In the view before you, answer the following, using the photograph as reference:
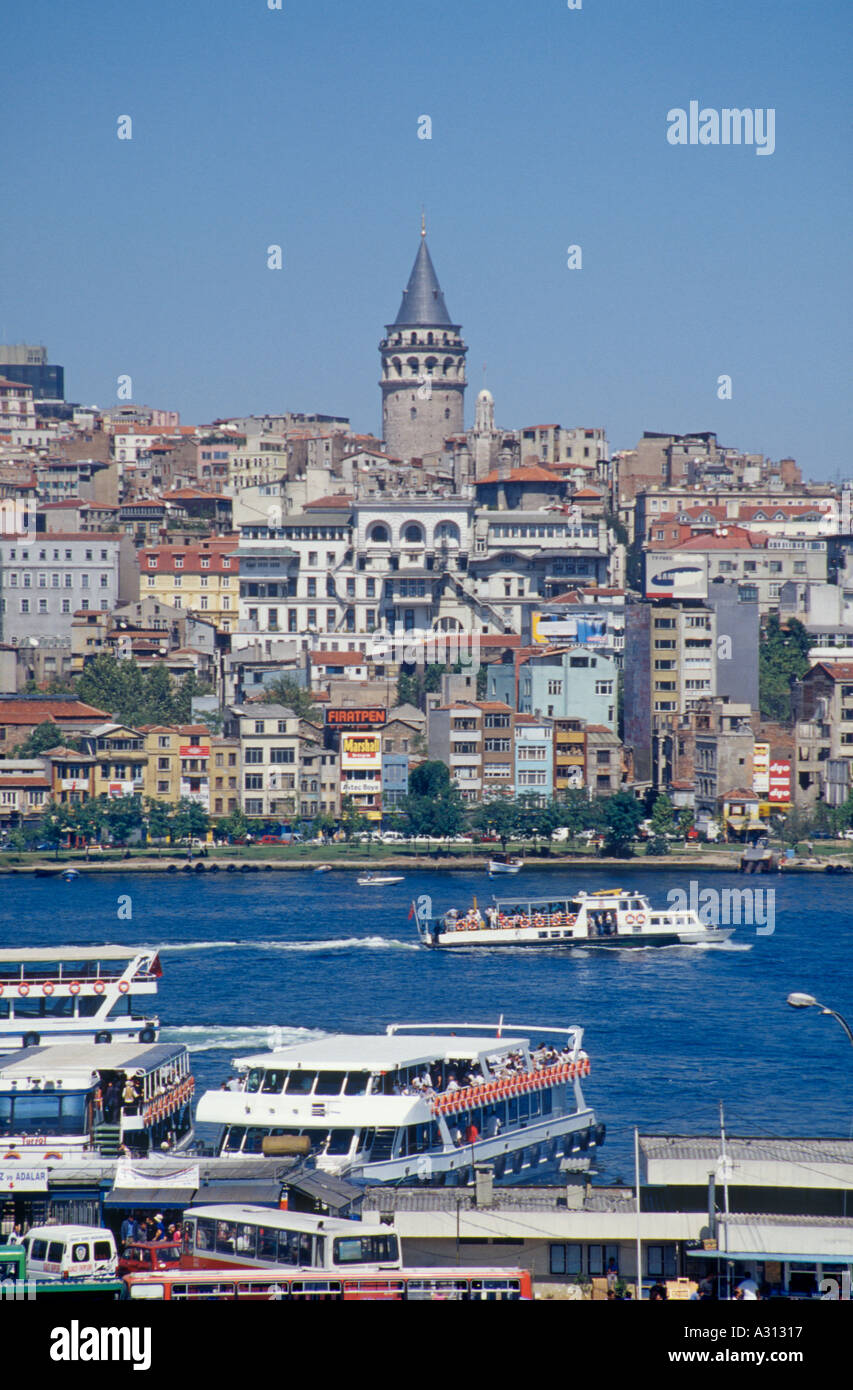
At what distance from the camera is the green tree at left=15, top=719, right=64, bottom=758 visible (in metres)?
32.9

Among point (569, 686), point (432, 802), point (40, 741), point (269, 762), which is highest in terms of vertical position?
point (569, 686)

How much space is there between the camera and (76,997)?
1303 centimetres

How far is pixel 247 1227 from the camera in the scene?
277 inches

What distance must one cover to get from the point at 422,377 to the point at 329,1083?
51.1 meters

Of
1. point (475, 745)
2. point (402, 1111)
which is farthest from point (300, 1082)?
point (475, 745)

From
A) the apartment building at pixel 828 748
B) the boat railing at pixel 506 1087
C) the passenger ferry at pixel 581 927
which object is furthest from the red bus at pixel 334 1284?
the apartment building at pixel 828 748

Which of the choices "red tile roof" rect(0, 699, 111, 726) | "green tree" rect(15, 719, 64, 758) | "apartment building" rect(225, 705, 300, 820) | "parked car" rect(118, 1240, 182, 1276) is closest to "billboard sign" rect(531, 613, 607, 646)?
"apartment building" rect(225, 705, 300, 820)

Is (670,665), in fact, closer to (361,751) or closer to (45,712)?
(361,751)

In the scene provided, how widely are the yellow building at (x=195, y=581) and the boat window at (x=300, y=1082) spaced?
31.8 m

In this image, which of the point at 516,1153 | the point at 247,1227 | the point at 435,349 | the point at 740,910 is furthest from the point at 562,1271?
the point at 435,349

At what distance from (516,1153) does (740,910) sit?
15.2 m

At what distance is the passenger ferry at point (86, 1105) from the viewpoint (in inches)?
374

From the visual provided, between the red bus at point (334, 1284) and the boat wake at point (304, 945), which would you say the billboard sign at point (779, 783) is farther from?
the red bus at point (334, 1284)
